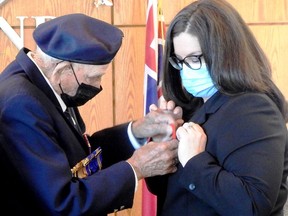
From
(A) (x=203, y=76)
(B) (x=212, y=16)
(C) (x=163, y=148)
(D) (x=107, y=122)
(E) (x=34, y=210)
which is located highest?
(B) (x=212, y=16)

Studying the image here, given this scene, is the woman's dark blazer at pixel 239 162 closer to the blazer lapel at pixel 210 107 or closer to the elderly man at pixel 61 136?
the blazer lapel at pixel 210 107

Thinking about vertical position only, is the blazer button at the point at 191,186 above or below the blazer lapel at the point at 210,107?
below

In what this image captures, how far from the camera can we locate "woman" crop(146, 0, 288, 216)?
3.44ft

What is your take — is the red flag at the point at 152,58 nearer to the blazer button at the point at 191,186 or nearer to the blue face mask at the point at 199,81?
the blue face mask at the point at 199,81

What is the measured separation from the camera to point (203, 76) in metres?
1.23

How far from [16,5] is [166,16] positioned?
39.4 inches

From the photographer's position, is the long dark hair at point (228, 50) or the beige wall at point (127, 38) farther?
the beige wall at point (127, 38)

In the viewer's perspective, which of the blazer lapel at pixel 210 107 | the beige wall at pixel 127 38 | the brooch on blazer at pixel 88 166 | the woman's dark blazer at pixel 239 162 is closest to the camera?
the woman's dark blazer at pixel 239 162

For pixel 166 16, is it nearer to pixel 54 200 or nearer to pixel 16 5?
pixel 16 5

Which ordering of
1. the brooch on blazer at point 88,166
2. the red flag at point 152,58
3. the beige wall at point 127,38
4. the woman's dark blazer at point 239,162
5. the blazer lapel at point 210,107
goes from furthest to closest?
the beige wall at point 127,38, the red flag at point 152,58, the brooch on blazer at point 88,166, the blazer lapel at point 210,107, the woman's dark blazer at point 239,162

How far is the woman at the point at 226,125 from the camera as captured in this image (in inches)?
41.3

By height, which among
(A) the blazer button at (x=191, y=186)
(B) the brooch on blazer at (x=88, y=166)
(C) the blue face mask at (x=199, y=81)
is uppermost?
(C) the blue face mask at (x=199, y=81)

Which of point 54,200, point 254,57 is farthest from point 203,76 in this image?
point 54,200

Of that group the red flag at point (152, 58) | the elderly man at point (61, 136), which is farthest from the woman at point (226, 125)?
the red flag at point (152, 58)
